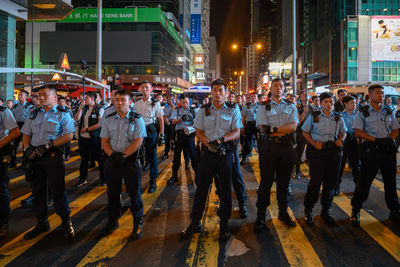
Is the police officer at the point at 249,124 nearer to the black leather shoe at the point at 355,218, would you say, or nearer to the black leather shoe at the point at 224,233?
the black leather shoe at the point at 355,218

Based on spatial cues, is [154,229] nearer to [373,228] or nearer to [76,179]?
[373,228]

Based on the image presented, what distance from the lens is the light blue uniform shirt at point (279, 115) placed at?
422 centimetres

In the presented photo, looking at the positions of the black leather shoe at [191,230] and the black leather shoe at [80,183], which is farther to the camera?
the black leather shoe at [80,183]

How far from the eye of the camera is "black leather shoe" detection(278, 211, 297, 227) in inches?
168

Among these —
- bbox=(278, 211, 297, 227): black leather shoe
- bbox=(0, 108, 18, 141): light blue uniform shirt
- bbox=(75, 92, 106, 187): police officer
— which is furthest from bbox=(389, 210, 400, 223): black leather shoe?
bbox=(0, 108, 18, 141): light blue uniform shirt

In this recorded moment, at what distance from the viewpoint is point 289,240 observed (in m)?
3.82

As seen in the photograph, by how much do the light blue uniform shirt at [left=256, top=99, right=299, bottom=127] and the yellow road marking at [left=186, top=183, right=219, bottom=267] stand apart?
1.77 metres

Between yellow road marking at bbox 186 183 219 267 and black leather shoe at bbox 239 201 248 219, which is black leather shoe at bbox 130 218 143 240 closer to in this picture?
yellow road marking at bbox 186 183 219 267

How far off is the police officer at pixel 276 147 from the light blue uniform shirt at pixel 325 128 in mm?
454

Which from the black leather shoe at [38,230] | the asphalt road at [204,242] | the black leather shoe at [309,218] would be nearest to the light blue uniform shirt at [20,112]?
the asphalt road at [204,242]

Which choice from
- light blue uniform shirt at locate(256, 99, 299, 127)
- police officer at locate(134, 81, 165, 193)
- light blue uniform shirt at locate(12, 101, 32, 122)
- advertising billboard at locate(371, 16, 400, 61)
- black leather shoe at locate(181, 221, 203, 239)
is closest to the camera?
black leather shoe at locate(181, 221, 203, 239)

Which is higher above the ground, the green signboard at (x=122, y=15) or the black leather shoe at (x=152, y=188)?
the green signboard at (x=122, y=15)

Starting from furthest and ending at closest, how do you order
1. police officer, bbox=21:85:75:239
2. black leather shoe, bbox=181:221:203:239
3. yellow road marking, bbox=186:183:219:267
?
black leather shoe, bbox=181:221:203:239
police officer, bbox=21:85:75:239
yellow road marking, bbox=186:183:219:267

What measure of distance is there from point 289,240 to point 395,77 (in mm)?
54203
